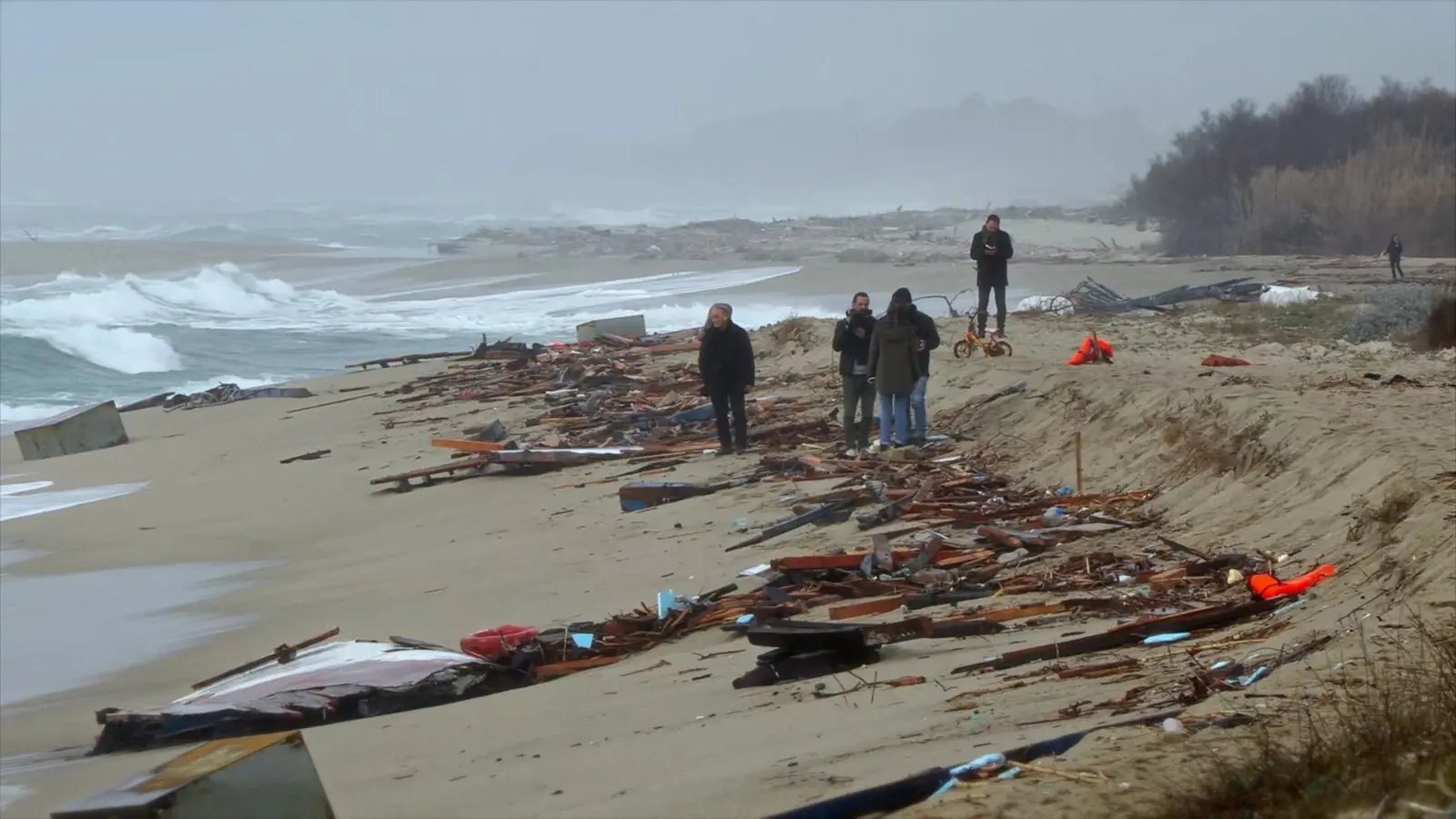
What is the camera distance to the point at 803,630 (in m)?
7.39

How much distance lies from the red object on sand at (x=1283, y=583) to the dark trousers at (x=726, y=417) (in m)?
7.67

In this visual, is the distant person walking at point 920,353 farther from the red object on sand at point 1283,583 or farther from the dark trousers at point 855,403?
the red object on sand at point 1283,583

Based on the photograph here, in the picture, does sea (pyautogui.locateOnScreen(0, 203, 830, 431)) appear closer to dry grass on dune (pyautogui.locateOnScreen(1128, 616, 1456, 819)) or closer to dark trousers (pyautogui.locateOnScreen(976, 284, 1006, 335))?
dark trousers (pyautogui.locateOnScreen(976, 284, 1006, 335))

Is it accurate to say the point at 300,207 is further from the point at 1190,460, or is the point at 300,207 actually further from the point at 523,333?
the point at 1190,460

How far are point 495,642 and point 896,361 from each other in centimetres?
590

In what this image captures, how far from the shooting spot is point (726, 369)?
14758mm

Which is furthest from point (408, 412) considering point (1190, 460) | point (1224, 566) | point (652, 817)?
point (652, 817)

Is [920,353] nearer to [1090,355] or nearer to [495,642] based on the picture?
[1090,355]

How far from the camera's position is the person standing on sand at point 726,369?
1469 cm

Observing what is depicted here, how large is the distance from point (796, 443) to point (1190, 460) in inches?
197

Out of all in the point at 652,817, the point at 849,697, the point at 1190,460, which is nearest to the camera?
the point at 652,817

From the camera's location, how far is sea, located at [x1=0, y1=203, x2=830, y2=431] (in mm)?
33406

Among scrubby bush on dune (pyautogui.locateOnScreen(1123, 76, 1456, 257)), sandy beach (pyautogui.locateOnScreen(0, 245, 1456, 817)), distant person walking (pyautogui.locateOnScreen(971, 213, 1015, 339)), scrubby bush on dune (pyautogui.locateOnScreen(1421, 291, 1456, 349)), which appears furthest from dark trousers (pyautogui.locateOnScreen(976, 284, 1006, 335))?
scrubby bush on dune (pyautogui.locateOnScreen(1123, 76, 1456, 257))

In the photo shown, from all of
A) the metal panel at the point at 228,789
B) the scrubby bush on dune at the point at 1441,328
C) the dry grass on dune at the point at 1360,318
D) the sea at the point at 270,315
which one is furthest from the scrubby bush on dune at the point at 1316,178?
the metal panel at the point at 228,789
